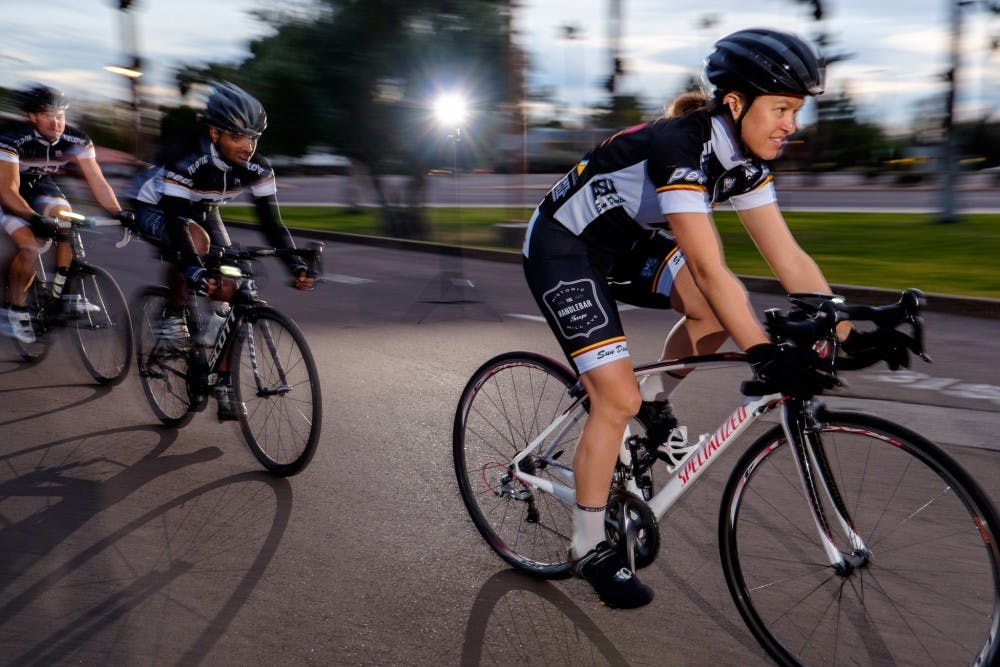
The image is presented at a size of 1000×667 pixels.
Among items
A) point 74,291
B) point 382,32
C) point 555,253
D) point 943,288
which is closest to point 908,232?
point 943,288

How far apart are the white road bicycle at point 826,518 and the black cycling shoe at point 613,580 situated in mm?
62

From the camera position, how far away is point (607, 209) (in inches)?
134

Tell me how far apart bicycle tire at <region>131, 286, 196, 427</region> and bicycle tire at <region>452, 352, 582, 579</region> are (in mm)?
2167

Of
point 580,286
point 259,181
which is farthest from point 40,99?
point 580,286

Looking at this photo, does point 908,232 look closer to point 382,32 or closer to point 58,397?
point 382,32

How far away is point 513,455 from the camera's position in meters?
4.23

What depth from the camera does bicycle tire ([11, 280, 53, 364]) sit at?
7.32m

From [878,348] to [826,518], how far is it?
20.7 inches

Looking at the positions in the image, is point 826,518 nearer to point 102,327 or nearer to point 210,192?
point 210,192

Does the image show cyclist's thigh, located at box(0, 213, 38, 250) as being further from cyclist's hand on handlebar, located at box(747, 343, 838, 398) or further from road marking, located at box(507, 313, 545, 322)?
cyclist's hand on handlebar, located at box(747, 343, 838, 398)

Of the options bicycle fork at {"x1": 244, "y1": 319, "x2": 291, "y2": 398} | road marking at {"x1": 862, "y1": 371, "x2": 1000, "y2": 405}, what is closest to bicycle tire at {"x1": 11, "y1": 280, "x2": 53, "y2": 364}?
bicycle fork at {"x1": 244, "y1": 319, "x2": 291, "y2": 398}

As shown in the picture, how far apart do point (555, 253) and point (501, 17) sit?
17.2m

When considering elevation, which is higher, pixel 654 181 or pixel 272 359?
pixel 654 181

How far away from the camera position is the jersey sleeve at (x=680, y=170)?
304 centimetres
